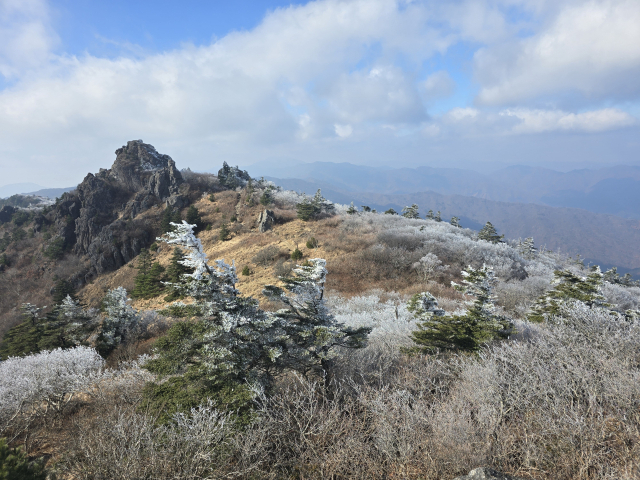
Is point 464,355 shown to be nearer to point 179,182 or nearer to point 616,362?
point 616,362

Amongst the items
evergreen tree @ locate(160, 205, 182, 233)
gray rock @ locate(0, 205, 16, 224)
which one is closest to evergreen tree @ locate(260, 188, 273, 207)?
evergreen tree @ locate(160, 205, 182, 233)

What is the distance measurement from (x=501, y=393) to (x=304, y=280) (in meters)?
5.22

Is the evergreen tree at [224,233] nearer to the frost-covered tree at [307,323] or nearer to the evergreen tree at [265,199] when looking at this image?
the evergreen tree at [265,199]

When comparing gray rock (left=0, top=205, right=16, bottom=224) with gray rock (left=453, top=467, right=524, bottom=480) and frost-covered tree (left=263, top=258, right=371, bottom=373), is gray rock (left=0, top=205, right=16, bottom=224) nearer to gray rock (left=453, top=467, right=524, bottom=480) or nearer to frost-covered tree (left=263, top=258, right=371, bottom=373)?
frost-covered tree (left=263, top=258, right=371, bottom=373)

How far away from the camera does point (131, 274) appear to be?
114ft

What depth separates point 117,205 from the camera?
49312 mm

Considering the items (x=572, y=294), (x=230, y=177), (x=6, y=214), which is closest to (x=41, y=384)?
(x=572, y=294)

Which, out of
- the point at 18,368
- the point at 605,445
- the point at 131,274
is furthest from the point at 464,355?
the point at 131,274

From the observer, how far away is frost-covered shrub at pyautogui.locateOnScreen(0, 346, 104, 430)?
926 cm

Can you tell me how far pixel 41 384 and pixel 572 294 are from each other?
20.0 metres

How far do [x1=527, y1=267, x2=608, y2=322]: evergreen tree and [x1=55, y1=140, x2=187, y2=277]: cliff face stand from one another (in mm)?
44832

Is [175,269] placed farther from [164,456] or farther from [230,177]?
[230,177]

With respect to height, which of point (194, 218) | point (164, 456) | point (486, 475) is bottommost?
point (164, 456)

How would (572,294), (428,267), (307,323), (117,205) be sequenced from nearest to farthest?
(307,323), (572,294), (428,267), (117,205)
